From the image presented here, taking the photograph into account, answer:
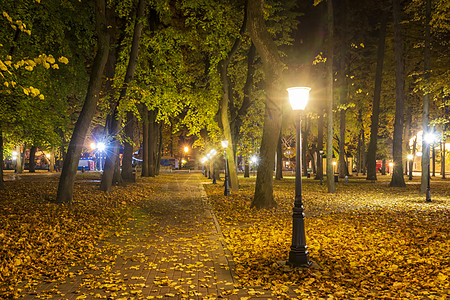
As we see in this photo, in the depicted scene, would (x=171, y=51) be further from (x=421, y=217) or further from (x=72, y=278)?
(x=72, y=278)

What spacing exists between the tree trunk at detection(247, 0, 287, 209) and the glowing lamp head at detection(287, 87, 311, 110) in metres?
6.67

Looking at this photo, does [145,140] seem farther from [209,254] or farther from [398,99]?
[209,254]

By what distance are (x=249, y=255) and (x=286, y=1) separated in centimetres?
2340

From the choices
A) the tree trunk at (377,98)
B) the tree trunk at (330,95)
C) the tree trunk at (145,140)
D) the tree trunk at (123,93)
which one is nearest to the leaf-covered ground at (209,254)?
the tree trunk at (123,93)

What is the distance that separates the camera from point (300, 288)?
566 cm

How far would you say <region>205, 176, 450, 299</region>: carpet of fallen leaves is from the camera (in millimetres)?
5684

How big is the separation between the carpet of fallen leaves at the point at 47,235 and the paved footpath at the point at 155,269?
0.36 m

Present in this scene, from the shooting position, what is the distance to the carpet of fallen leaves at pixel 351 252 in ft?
18.6

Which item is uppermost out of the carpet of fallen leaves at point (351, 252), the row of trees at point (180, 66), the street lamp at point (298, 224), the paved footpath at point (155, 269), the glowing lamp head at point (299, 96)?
the row of trees at point (180, 66)

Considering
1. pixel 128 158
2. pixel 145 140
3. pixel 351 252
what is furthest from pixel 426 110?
pixel 145 140

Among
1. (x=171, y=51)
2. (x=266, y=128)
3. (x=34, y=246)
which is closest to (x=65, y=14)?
(x=171, y=51)

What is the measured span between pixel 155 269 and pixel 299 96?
13.9 feet

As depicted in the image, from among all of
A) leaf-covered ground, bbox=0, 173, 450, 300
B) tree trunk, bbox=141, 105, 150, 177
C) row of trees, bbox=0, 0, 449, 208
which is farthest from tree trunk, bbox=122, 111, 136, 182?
leaf-covered ground, bbox=0, 173, 450, 300

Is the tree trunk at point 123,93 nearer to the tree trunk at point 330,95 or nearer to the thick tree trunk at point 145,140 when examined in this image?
the tree trunk at point 330,95
